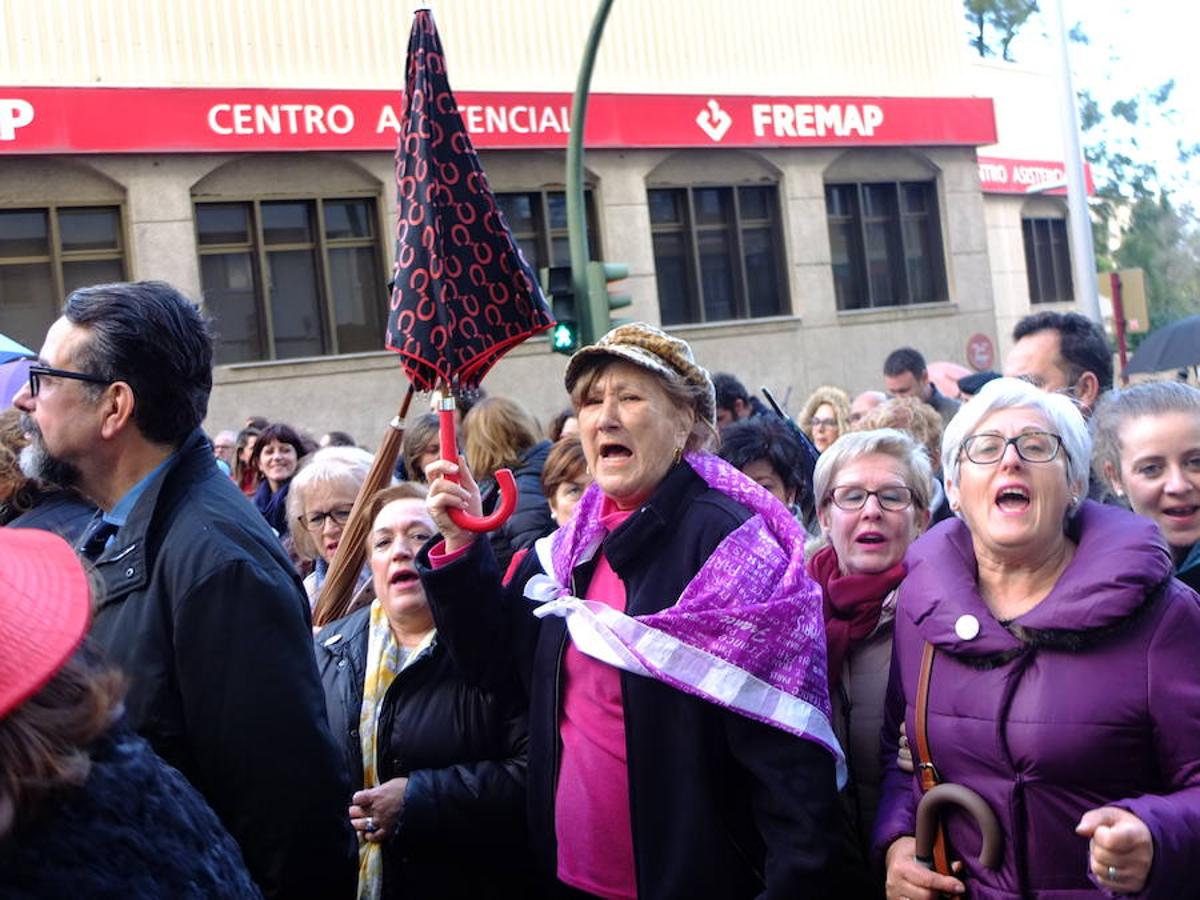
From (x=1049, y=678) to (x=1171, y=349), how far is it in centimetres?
1056

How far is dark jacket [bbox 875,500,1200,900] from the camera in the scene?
2.80 meters

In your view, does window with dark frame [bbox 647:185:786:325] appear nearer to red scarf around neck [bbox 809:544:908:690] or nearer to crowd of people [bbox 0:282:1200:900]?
crowd of people [bbox 0:282:1200:900]

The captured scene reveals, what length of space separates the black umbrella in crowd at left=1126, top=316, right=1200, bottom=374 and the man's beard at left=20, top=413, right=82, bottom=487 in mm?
10559

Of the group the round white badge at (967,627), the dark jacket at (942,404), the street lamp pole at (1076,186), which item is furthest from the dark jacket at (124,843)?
the street lamp pole at (1076,186)

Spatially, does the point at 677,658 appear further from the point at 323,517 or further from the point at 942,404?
the point at 942,404

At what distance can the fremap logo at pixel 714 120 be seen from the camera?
826 inches

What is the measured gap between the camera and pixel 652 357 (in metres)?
3.54

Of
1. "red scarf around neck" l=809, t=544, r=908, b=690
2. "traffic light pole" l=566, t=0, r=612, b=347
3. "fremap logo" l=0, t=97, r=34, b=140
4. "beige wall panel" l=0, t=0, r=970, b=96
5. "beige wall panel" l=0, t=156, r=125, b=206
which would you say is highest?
"beige wall panel" l=0, t=0, r=970, b=96

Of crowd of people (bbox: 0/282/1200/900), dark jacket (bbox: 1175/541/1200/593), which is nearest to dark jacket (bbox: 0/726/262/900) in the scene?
crowd of people (bbox: 0/282/1200/900)

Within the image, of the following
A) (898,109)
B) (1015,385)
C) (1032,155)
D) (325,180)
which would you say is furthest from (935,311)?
(1015,385)

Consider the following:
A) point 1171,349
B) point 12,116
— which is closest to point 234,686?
point 1171,349

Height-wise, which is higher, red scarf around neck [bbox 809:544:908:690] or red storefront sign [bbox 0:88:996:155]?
red storefront sign [bbox 0:88:996:155]

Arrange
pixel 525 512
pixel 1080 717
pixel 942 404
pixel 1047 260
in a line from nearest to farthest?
pixel 1080 717, pixel 525 512, pixel 942 404, pixel 1047 260

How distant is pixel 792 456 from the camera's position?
5.24 m
